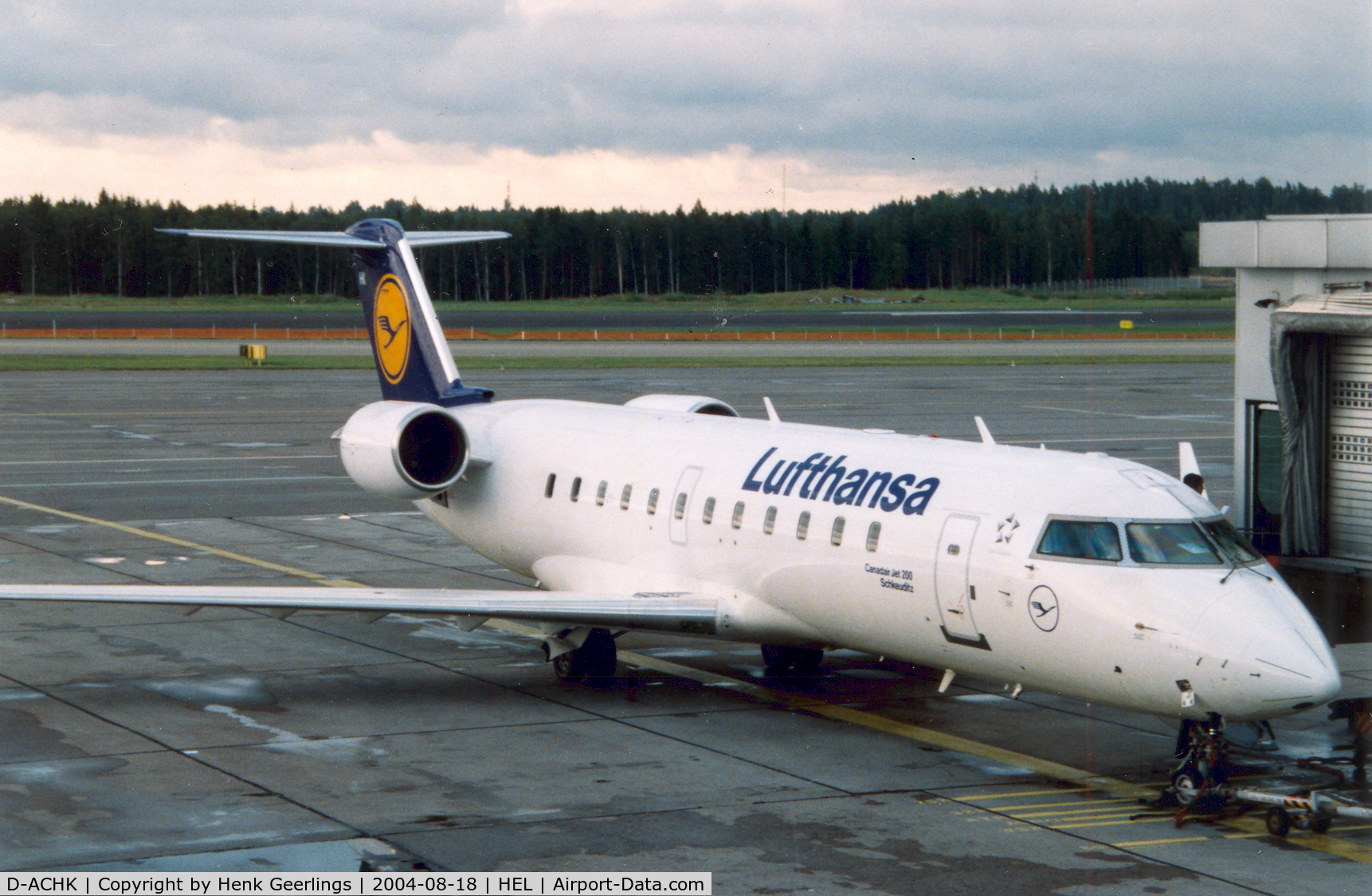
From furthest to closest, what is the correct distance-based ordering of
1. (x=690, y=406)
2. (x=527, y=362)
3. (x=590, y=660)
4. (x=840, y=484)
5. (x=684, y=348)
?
(x=684, y=348)
(x=527, y=362)
(x=690, y=406)
(x=590, y=660)
(x=840, y=484)

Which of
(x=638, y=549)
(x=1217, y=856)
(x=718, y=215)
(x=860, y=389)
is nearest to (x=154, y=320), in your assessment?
(x=718, y=215)

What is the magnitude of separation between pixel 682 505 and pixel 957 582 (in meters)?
4.59

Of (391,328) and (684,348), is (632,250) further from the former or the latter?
(391,328)

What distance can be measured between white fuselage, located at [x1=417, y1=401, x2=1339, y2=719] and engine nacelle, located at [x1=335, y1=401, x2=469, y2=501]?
54 cm

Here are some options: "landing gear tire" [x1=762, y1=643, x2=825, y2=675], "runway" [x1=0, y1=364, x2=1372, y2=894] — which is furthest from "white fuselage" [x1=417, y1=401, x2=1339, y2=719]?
"landing gear tire" [x1=762, y1=643, x2=825, y2=675]

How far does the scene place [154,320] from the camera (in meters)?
115

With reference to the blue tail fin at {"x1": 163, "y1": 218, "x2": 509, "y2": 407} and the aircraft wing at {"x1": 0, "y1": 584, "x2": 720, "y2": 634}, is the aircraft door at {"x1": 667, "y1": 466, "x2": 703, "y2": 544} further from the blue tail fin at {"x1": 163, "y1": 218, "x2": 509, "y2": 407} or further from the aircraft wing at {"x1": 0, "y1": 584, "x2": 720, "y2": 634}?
the blue tail fin at {"x1": 163, "y1": 218, "x2": 509, "y2": 407}

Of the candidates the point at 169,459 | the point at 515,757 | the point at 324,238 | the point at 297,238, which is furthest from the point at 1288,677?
the point at 169,459

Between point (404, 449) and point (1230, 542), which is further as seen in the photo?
point (404, 449)

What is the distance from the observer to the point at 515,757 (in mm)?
15891

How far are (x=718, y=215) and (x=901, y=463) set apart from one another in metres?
109

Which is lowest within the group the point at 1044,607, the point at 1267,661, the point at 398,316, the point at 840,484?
the point at 1267,661

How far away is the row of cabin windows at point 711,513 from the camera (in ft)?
55.3

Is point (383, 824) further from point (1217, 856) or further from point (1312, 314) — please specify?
point (1312, 314)
